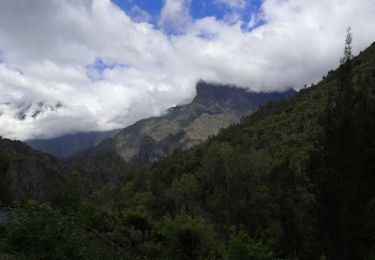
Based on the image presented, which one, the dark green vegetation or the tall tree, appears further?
the tall tree

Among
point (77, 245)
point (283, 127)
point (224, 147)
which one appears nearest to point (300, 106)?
point (283, 127)

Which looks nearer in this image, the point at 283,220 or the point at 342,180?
the point at 342,180

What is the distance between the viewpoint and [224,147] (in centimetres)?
11406

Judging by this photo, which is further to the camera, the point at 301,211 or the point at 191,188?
the point at 191,188

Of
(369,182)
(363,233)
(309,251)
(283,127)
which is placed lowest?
(309,251)

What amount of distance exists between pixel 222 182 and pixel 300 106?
47.2m

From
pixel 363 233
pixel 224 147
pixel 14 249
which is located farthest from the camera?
pixel 224 147

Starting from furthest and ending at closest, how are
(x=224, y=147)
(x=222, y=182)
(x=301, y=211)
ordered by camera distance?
(x=224, y=147), (x=222, y=182), (x=301, y=211)

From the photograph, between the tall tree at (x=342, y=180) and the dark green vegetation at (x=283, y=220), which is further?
the tall tree at (x=342, y=180)

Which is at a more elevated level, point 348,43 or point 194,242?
point 348,43

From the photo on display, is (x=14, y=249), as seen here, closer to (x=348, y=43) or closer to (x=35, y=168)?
(x=348, y=43)

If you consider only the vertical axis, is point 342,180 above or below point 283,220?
above

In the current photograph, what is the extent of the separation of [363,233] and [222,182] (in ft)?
272

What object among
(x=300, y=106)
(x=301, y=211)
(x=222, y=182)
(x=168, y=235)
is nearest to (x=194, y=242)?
(x=168, y=235)
